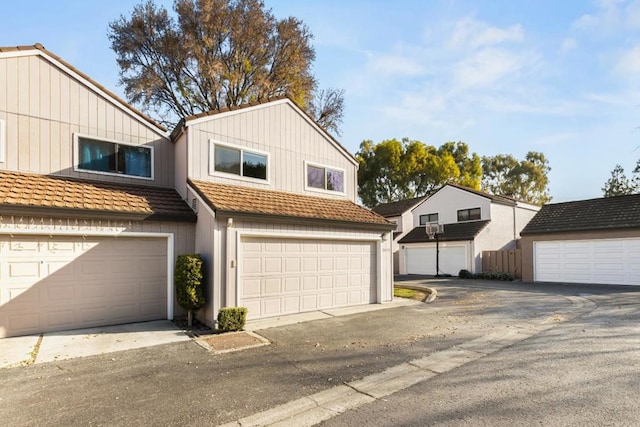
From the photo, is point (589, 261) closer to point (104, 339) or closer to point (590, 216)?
point (590, 216)

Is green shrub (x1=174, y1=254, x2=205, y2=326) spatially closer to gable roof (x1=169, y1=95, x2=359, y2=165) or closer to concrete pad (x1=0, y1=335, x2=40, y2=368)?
concrete pad (x1=0, y1=335, x2=40, y2=368)

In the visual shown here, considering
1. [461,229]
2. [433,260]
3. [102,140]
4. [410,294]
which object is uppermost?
[102,140]

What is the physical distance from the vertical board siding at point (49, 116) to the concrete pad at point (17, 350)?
161 inches

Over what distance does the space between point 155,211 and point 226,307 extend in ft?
10.6

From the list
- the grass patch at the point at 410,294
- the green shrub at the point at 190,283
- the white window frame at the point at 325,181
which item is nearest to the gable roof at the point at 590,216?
the grass patch at the point at 410,294

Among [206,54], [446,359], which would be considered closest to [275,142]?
[446,359]

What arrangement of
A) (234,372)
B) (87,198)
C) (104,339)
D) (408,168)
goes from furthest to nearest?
(408,168) < (87,198) < (104,339) < (234,372)

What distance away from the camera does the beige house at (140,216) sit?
819 cm

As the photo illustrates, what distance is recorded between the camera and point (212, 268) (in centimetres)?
871

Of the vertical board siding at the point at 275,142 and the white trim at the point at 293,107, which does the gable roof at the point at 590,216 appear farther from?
the vertical board siding at the point at 275,142

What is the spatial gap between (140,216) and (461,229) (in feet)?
68.5

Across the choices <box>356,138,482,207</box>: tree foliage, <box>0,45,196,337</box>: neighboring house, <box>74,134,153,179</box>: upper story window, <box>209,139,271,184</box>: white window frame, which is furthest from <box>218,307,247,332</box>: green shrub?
<box>356,138,482,207</box>: tree foliage

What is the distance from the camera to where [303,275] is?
1057 centimetres

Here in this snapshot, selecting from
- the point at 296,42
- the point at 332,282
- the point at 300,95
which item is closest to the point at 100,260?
the point at 332,282
